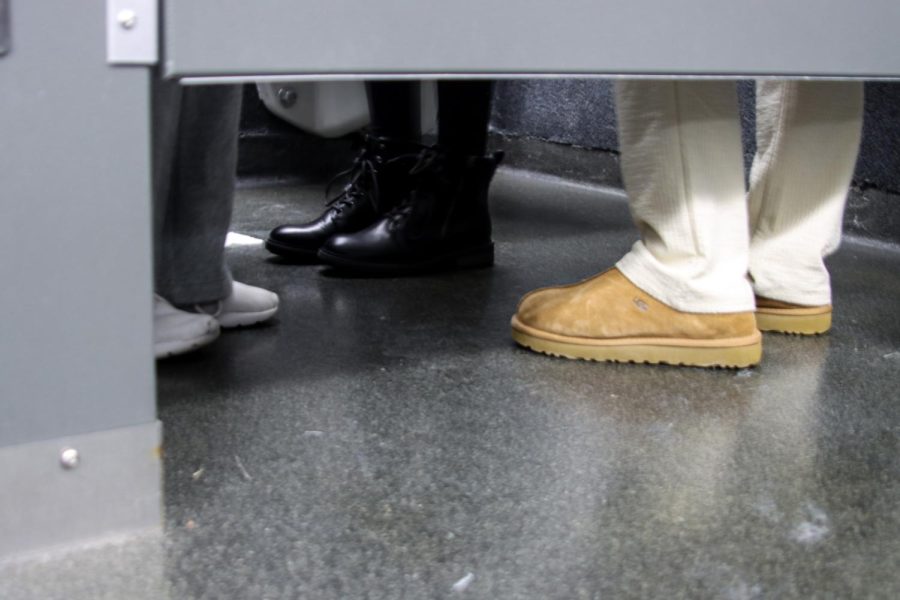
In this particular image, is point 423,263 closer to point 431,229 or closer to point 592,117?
point 431,229

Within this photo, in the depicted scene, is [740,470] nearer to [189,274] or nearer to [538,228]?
[189,274]

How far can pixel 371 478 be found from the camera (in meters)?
0.77

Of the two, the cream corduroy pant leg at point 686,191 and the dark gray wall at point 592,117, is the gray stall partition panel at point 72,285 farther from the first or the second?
the dark gray wall at point 592,117

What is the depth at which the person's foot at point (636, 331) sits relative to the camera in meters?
1.06

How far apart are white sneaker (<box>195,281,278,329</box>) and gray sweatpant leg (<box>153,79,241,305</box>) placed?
40 millimetres

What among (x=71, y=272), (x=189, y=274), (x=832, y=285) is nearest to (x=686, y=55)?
(x=71, y=272)

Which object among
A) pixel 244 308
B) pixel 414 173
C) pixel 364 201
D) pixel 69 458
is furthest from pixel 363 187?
pixel 69 458

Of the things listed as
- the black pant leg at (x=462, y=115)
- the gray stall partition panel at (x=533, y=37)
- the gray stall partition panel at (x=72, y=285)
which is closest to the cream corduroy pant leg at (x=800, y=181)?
the gray stall partition panel at (x=533, y=37)

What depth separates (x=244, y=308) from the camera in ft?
3.77

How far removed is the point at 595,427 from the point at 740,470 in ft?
0.43

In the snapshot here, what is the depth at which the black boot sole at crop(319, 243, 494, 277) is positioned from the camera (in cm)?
141

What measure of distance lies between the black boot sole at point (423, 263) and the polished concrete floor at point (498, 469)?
0.42 feet

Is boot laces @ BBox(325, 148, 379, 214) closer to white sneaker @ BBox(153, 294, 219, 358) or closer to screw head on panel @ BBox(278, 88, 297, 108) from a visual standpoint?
white sneaker @ BBox(153, 294, 219, 358)

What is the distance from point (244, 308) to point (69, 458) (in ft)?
1.77
